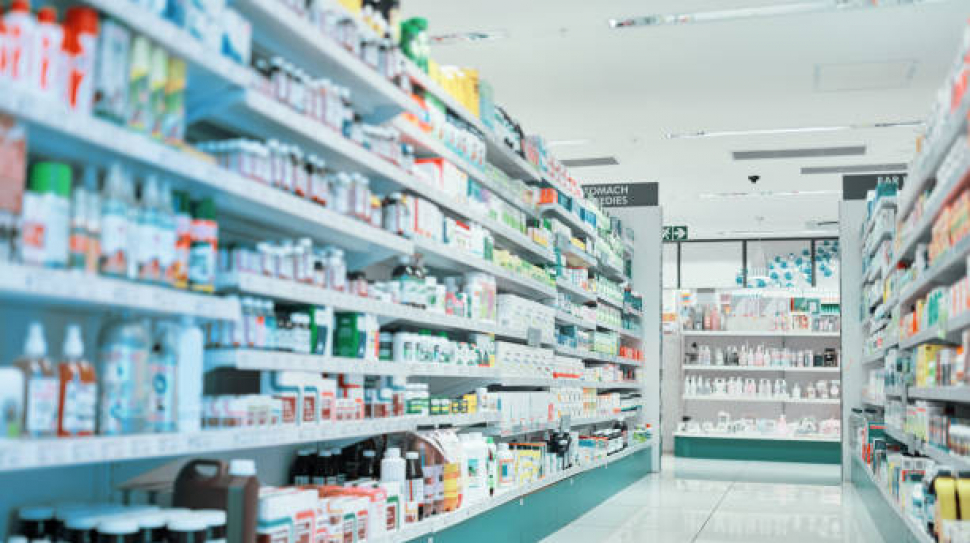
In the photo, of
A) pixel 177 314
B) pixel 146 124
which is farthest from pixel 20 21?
pixel 177 314

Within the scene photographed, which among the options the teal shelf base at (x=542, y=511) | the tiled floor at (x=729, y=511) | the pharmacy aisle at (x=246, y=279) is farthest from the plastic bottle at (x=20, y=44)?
the tiled floor at (x=729, y=511)

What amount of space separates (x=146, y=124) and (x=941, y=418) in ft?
12.2

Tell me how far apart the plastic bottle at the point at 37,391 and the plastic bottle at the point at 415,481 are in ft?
6.77

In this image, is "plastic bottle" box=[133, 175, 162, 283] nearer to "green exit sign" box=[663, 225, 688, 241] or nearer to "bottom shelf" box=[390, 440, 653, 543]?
"bottom shelf" box=[390, 440, 653, 543]

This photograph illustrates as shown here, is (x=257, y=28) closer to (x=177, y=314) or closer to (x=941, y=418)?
(x=177, y=314)

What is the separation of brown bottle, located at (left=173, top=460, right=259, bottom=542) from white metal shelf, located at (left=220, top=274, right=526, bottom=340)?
22.0 inches

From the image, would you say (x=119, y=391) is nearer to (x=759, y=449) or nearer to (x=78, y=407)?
(x=78, y=407)

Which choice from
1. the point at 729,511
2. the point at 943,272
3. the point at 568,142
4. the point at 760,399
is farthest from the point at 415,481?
the point at 760,399

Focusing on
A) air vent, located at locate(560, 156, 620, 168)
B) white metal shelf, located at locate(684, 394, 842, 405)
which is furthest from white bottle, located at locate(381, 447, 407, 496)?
white metal shelf, located at locate(684, 394, 842, 405)

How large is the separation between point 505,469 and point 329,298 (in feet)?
7.90

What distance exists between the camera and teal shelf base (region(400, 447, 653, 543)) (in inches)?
193

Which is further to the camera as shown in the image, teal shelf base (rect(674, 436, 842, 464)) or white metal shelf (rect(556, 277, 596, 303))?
teal shelf base (rect(674, 436, 842, 464))

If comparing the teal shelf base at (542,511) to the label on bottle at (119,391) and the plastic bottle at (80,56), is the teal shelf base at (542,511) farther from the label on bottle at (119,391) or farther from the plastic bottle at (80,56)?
the plastic bottle at (80,56)

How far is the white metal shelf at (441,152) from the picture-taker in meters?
4.50
